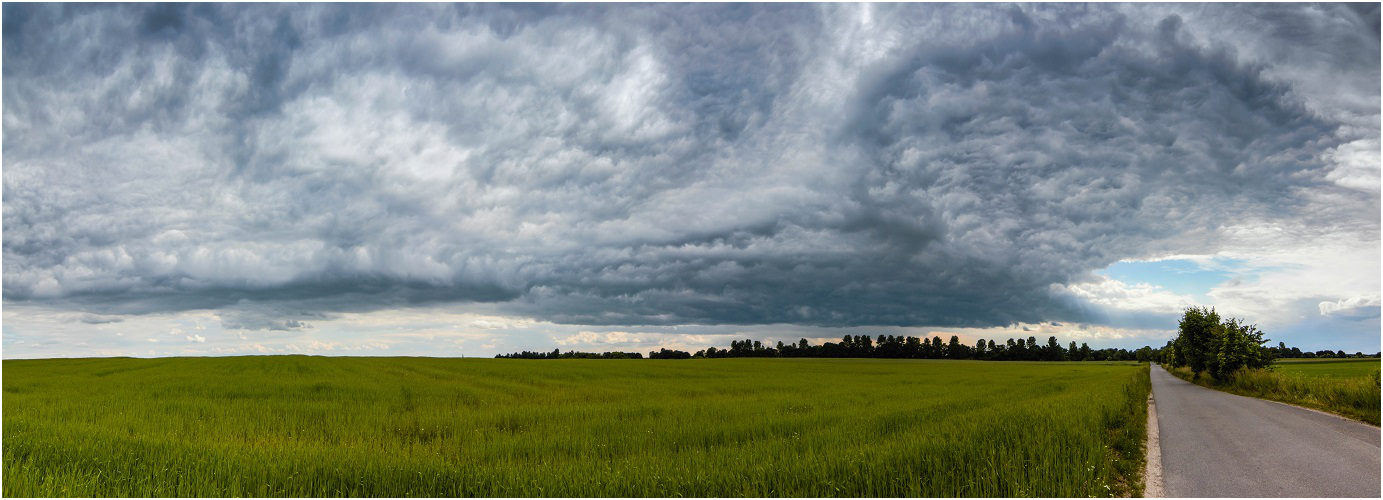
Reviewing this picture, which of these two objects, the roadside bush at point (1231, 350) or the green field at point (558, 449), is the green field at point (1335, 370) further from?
the green field at point (558, 449)

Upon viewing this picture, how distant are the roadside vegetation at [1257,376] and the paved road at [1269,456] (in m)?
2.04

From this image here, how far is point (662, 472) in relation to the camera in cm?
1036

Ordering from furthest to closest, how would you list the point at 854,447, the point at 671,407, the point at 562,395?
the point at 562,395 → the point at 671,407 → the point at 854,447

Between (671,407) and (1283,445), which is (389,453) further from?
(1283,445)

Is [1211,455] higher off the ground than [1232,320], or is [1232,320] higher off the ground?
[1232,320]

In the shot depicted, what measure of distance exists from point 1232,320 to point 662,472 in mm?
62893

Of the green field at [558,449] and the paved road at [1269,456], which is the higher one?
the green field at [558,449]

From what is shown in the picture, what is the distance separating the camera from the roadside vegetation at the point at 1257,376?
25.8 meters

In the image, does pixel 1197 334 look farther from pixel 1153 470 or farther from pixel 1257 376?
pixel 1153 470

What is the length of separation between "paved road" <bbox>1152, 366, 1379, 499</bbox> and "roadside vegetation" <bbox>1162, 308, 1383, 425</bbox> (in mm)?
2040

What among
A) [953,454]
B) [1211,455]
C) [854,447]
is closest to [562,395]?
[854,447]

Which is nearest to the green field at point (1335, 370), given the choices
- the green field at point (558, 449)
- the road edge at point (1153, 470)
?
the road edge at point (1153, 470)

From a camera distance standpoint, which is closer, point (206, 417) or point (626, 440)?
point (626, 440)

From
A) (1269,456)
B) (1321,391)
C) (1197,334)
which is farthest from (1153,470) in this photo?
(1197,334)
